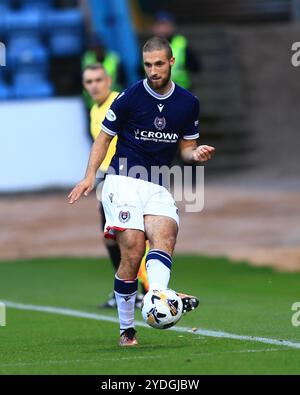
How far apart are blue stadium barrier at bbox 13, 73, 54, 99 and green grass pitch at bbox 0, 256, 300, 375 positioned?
5.57 metres

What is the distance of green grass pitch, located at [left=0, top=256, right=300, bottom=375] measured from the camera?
8.55 meters

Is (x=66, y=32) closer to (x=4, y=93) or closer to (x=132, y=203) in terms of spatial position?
(x=4, y=93)

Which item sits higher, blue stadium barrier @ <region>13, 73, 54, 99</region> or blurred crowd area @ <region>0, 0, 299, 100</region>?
blurred crowd area @ <region>0, 0, 299, 100</region>

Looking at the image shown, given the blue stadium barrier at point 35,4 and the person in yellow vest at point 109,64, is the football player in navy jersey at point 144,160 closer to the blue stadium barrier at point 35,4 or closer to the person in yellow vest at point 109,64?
the person in yellow vest at point 109,64

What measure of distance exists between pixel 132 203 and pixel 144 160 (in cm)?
37

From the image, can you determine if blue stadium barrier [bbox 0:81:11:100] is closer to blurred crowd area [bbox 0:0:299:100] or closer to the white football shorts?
blurred crowd area [bbox 0:0:299:100]

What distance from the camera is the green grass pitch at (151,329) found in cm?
855

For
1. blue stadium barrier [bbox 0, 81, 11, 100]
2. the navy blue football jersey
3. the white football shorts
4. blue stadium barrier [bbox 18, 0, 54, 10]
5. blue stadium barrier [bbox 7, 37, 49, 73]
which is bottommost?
blue stadium barrier [bbox 0, 81, 11, 100]

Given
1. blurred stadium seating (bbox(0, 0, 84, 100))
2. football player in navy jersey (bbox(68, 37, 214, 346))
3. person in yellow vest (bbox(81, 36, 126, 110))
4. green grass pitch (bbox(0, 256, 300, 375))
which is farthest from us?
blurred stadium seating (bbox(0, 0, 84, 100))

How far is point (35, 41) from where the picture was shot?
970 inches

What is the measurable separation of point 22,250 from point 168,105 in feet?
34.1

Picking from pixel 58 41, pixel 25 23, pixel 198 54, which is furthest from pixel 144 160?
pixel 198 54

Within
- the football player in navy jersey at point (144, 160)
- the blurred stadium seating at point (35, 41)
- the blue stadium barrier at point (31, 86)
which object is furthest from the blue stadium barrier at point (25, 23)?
the football player in navy jersey at point (144, 160)

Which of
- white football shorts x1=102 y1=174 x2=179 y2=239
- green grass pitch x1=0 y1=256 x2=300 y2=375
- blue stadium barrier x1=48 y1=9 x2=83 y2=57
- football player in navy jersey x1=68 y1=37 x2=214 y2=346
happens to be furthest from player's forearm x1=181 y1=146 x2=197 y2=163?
blue stadium barrier x1=48 y1=9 x2=83 y2=57
